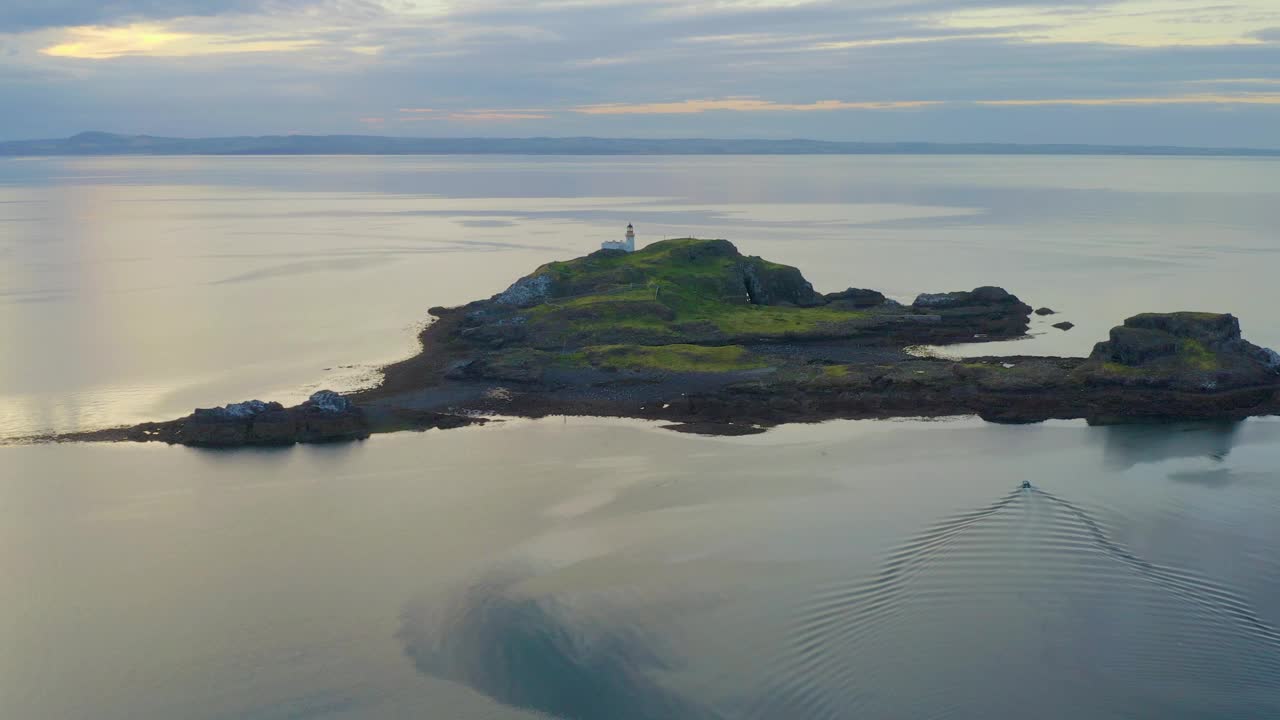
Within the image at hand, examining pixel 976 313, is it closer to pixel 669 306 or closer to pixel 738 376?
pixel 669 306

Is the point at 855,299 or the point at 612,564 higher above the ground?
the point at 855,299

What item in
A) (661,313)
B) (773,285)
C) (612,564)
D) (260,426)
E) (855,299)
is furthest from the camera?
(855,299)

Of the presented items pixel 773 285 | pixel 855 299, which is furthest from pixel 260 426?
pixel 855 299

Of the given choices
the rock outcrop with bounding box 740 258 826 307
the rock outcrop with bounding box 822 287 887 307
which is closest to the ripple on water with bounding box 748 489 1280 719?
the rock outcrop with bounding box 740 258 826 307

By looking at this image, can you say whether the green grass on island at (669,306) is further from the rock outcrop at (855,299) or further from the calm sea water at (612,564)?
the calm sea water at (612,564)

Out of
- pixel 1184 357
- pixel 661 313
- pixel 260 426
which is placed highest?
pixel 661 313

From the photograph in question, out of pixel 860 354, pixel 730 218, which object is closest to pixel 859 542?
pixel 860 354

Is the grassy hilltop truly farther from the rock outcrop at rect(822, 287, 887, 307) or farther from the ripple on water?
the ripple on water
